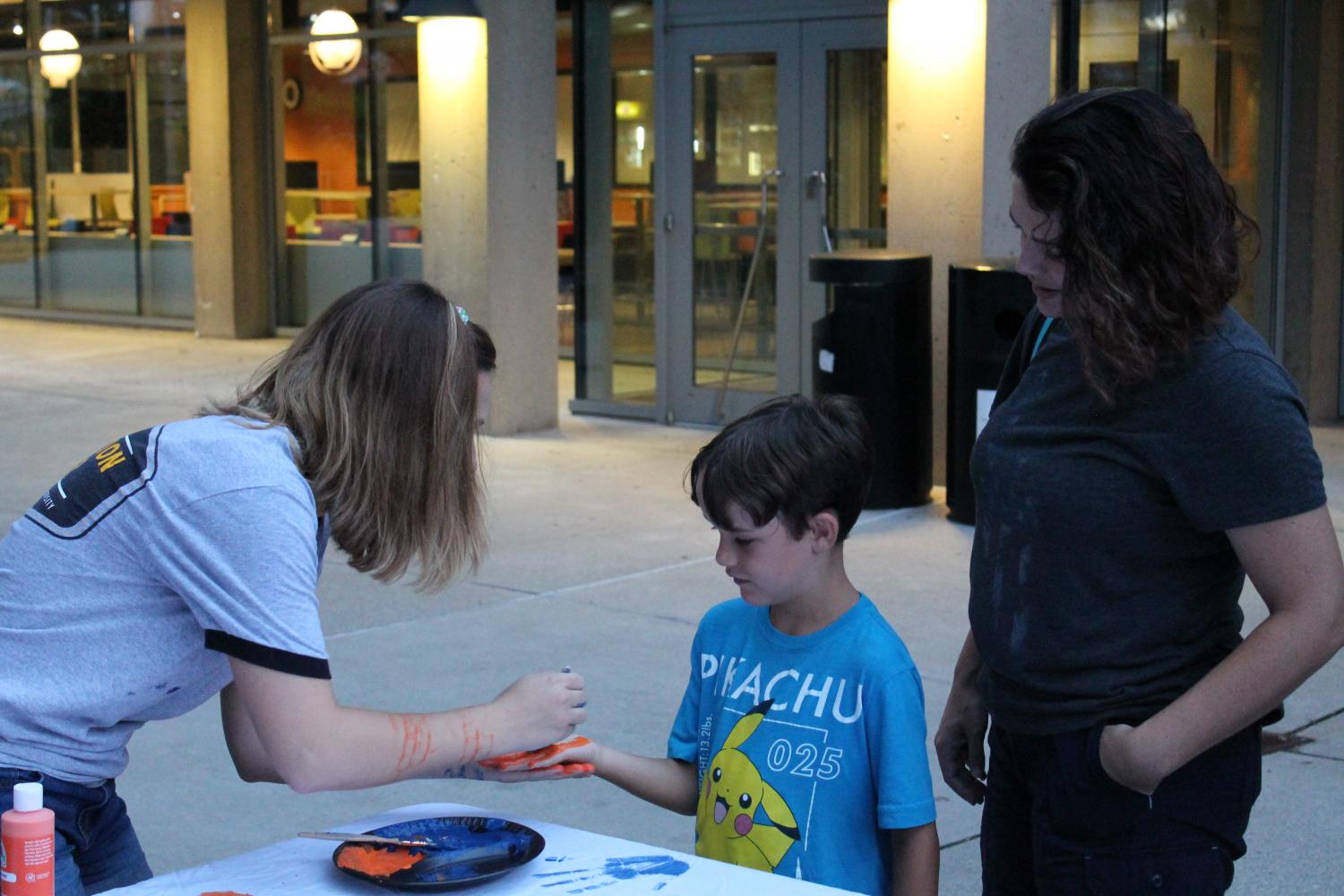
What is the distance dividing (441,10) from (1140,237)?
905cm

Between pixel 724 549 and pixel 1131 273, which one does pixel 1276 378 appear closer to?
pixel 1131 273

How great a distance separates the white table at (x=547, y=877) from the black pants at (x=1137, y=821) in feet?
1.06

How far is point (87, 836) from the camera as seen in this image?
254 centimetres

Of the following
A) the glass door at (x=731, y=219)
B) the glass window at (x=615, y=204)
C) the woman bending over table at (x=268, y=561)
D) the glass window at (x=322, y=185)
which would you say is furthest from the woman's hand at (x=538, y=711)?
the glass window at (x=322, y=185)

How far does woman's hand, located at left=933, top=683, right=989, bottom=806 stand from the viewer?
104 inches

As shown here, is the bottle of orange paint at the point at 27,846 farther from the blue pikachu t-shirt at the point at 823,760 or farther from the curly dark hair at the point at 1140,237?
the curly dark hair at the point at 1140,237

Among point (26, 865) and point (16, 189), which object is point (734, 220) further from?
point (16, 189)

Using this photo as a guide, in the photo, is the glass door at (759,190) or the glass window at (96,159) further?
the glass window at (96,159)

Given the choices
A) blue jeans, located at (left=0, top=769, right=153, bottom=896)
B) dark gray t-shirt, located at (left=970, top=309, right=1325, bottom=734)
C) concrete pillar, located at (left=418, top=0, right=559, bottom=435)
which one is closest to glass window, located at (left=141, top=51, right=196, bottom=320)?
concrete pillar, located at (left=418, top=0, right=559, bottom=435)

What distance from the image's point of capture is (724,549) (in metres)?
2.69

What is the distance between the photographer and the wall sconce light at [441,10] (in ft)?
34.6

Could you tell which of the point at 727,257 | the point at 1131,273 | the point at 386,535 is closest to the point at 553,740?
the point at 386,535

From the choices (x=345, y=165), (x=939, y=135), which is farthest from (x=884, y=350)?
(x=345, y=165)

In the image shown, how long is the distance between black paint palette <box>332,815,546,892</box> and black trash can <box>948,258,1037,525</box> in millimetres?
5535
